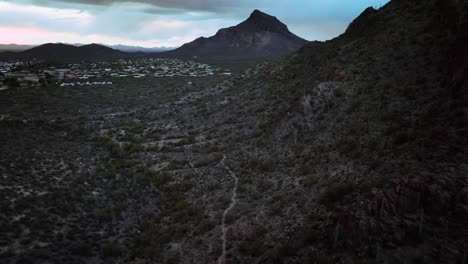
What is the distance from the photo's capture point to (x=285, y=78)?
1784 inches

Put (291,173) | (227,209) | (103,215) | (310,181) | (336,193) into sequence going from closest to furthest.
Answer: (336,193) → (310,181) → (227,209) → (103,215) → (291,173)

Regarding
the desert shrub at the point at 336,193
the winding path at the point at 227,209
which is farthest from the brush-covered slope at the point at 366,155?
the winding path at the point at 227,209

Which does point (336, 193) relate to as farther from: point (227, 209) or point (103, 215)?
point (103, 215)

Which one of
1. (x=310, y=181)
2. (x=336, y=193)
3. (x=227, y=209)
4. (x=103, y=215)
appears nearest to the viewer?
(x=336, y=193)

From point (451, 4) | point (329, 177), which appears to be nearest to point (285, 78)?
point (451, 4)

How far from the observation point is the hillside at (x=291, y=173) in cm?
1395

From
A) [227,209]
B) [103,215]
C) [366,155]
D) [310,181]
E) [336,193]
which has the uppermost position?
[366,155]

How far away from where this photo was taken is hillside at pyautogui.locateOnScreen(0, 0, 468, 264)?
13953 mm

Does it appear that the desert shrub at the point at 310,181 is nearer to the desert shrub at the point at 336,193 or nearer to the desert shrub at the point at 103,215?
the desert shrub at the point at 336,193

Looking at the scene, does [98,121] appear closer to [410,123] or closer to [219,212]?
[219,212]

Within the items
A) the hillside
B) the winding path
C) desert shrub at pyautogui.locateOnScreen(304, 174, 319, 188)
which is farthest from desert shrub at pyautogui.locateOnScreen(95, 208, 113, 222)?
desert shrub at pyautogui.locateOnScreen(304, 174, 319, 188)

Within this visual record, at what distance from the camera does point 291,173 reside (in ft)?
72.2

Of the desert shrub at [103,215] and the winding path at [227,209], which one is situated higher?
the winding path at [227,209]

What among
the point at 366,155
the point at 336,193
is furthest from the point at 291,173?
the point at 336,193
